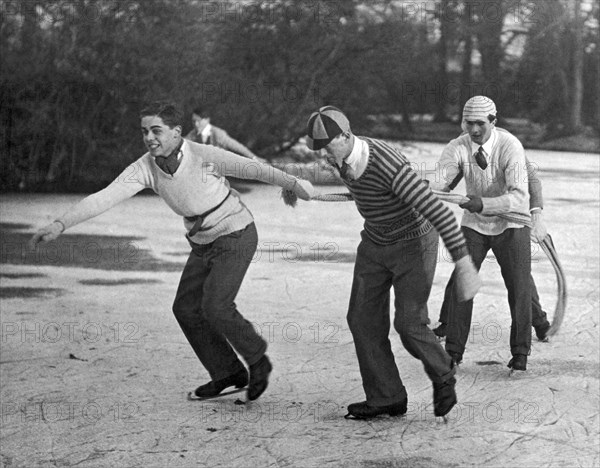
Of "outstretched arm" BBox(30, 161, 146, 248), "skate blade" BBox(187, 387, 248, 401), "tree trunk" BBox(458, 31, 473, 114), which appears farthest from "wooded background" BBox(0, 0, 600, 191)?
"outstretched arm" BBox(30, 161, 146, 248)

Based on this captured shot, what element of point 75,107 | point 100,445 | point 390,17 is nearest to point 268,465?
point 100,445

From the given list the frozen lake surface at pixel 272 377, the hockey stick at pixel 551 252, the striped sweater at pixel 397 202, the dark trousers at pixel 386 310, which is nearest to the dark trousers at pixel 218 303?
the frozen lake surface at pixel 272 377

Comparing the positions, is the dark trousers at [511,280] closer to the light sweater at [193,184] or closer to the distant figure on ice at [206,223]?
the distant figure on ice at [206,223]

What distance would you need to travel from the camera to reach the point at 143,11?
18375mm

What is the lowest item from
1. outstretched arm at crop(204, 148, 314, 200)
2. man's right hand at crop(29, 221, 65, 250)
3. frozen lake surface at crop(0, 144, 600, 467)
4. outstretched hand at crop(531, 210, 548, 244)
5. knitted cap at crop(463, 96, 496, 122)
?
frozen lake surface at crop(0, 144, 600, 467)

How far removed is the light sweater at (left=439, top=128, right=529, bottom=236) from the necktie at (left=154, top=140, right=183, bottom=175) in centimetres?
143

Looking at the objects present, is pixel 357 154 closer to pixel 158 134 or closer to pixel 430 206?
pixel 430 206

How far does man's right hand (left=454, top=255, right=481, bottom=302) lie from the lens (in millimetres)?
3625

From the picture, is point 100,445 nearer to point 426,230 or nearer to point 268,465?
point 268,465

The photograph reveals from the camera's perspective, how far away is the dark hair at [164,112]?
410cm

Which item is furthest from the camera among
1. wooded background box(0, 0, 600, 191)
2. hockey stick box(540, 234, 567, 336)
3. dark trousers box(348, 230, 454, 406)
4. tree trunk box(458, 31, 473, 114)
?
tree trunk box(458, 31, 473, 114)

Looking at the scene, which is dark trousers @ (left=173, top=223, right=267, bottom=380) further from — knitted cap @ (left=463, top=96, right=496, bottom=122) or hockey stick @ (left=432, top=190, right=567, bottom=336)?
knitted cap @ (left=463, top=96, right=496, bottom=122)

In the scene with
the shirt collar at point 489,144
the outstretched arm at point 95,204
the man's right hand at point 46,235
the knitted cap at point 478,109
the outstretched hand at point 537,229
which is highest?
the knitted cap at point 478,109

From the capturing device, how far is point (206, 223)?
5.19 metres
